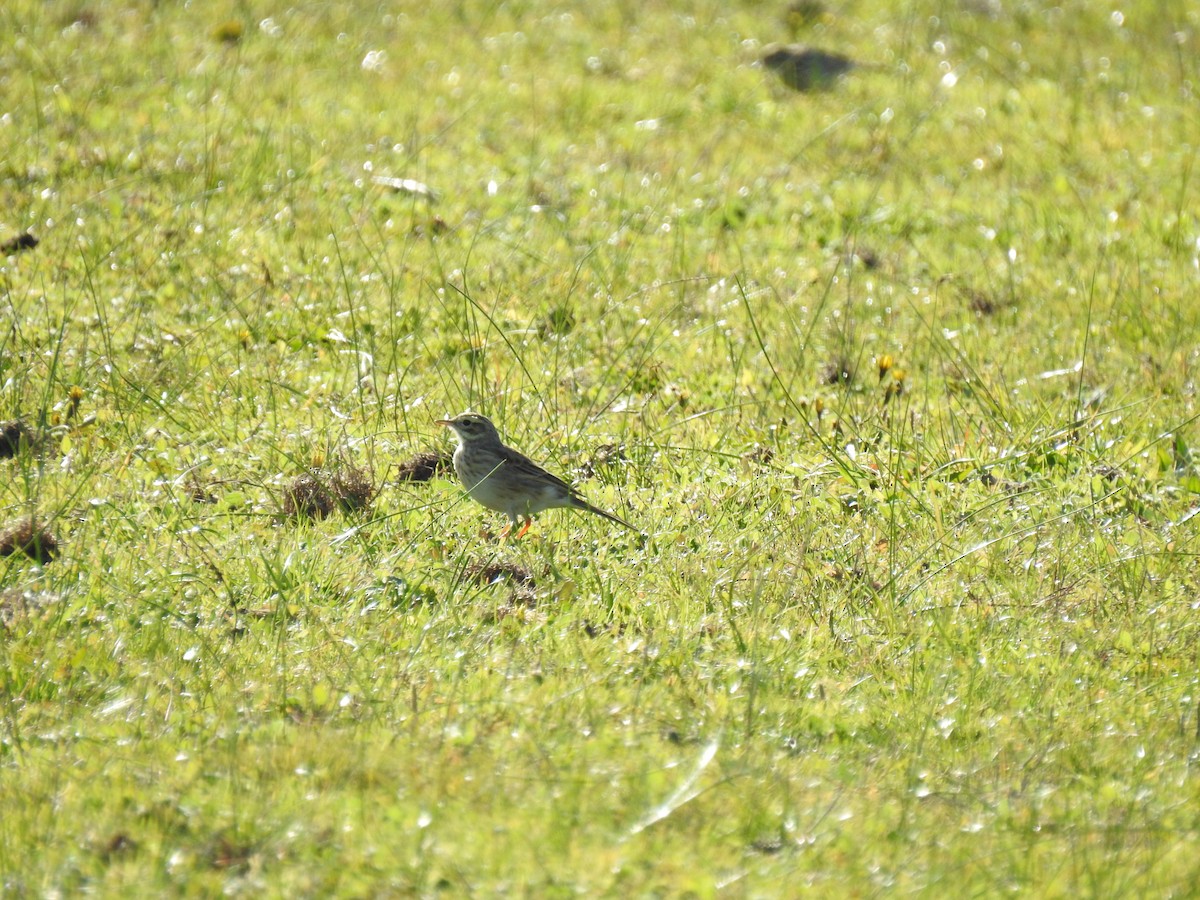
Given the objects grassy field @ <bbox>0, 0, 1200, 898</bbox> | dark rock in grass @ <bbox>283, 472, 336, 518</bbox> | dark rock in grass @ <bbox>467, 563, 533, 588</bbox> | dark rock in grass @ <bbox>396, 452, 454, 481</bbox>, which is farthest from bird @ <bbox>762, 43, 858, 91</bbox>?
dark rock in grass @ <bbox>467, 563, 533, 588</bbox>

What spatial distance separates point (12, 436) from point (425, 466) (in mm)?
1934

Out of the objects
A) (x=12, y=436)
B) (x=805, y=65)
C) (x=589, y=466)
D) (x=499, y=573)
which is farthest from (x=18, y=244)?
(x=805, y=65)

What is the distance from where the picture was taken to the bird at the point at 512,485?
6.95m

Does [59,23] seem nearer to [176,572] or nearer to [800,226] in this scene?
[800,226]

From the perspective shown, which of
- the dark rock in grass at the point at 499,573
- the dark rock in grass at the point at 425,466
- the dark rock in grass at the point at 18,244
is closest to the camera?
the dark rock in grass at the point at 499,573

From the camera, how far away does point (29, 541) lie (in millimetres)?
6168

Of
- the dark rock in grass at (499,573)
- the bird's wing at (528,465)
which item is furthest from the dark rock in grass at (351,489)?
the dark rock in grass at (499,573)

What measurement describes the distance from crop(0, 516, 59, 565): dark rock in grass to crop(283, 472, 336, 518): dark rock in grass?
103 centimetres

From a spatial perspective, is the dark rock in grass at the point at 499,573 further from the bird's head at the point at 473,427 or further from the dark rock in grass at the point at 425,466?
the dark rock in grass at the point at 425,466

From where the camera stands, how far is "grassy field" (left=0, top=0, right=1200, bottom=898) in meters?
4.71

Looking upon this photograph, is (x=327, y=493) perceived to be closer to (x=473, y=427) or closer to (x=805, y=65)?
(x=473, y=427)

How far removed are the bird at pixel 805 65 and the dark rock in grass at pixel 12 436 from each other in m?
8.40

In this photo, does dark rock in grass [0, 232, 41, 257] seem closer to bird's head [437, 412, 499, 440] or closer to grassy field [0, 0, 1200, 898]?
grassy field [0, 0, 1200, 898]

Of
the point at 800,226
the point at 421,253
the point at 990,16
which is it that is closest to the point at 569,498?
the point at 421,253
